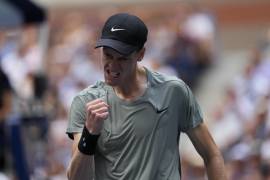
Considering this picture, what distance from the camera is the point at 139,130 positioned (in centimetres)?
537

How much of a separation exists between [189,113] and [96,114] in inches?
28.7

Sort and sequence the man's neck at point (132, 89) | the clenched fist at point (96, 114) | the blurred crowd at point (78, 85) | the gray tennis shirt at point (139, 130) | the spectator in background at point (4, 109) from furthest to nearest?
the blurred crowd at point (78, 85), the spectator in background at point (4, 109), the man's neck at point (132, 89), the gray tennis shirt at point (139, 130), the clenched fist at point (96, 114)

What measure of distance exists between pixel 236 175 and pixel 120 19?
5.50 meters

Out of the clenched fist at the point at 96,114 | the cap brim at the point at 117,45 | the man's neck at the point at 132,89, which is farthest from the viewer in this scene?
the man's neck at the point at 132,89

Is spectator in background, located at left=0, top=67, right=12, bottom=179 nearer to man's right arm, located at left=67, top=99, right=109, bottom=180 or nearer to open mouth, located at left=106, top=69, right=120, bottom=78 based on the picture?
man's right arm, located at left=67, top=99, right=109, bottom=180

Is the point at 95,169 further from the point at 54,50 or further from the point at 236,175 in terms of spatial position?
the point at 54,50

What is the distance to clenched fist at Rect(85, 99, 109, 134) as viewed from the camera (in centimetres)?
506

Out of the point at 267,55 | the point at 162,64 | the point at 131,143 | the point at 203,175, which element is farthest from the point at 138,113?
the point at 162,64

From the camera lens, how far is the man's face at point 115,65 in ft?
16.9

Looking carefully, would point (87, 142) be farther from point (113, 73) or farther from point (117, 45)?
point (117, 45)

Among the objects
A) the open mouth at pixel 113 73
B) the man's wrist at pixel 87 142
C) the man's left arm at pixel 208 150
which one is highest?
the open mouth at pixel 113 73

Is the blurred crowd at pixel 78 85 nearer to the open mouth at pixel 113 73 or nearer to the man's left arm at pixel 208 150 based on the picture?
the man's left arm at pixel 208 150

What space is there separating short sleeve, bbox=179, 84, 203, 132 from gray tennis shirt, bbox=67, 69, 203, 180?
2cm

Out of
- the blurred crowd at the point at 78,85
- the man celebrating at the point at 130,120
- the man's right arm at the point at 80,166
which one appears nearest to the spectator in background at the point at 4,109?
the blurred crowd at the point at 78,85
